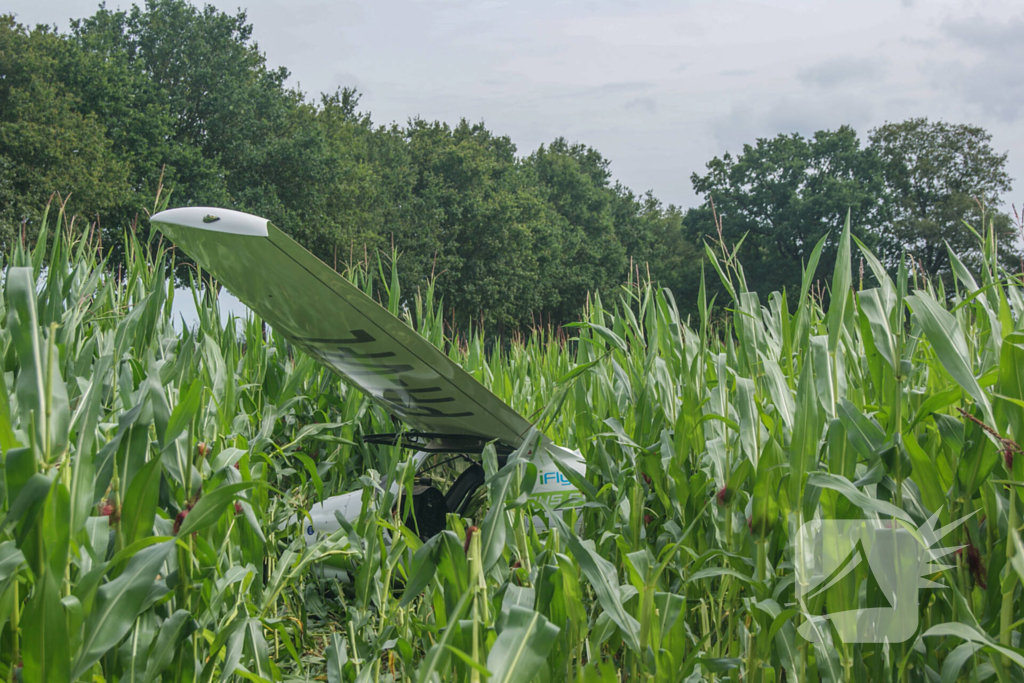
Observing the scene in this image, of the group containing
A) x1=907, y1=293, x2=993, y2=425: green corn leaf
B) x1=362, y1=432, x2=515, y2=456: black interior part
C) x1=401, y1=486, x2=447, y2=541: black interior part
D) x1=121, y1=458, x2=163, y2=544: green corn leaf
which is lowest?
x1=401, y1=486, x2=447, y2=541: black interior part

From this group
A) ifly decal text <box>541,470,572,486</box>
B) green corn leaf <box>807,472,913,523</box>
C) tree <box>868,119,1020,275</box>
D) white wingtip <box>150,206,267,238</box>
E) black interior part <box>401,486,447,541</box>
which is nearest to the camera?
green corn leaf <box>807,472,913,523</box>

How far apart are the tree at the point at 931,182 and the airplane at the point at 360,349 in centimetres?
3363

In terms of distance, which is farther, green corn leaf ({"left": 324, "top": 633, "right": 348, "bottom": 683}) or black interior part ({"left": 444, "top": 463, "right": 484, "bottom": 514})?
black interior part ({"left": 444, "top": 463, "right": 484, "bottom": 514})

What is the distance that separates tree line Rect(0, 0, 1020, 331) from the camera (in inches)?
711

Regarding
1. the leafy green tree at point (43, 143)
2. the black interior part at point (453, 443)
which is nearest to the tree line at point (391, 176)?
the leafy green tree at point (43, 143)

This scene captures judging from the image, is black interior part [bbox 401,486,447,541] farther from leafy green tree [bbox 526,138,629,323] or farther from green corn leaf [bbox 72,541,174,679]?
leafy green tree [bbox 526,138,629,323]

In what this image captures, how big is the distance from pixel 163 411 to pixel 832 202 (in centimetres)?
3592

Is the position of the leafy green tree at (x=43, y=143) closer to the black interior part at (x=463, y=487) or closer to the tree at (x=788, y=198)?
the black interior part at (x=463, y=487)

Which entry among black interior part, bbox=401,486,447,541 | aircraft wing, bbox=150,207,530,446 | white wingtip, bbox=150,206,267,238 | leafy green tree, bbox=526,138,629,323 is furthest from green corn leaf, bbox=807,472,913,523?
leafy green tree, bbox=526,138,629,323

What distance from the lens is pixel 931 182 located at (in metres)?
33.5

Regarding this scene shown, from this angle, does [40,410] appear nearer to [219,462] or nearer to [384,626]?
[219,462]

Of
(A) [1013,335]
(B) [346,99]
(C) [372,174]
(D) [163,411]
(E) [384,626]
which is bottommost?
(E) [384,626]

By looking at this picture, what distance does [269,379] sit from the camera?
11.4 ft

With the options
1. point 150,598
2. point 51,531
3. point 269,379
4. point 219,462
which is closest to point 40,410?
point 51,531
